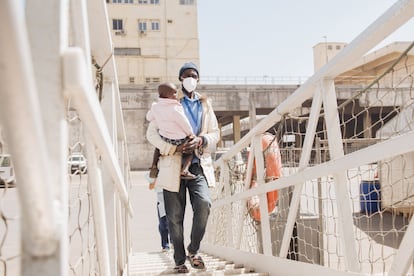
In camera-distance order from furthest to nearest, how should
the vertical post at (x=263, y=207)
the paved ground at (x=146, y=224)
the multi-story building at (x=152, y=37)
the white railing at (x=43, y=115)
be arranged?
the multi-story building at (x=152, y=37), the paved ground at (x=146, y=224), the vertical post at (x=263, y=207), the white railing at (x=43, y=115)

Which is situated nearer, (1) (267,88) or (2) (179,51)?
(1) (267,88)

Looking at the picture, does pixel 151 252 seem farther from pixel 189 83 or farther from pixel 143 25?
pixel 143 25

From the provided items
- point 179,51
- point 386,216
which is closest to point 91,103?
point 386,216

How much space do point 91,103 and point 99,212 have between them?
56 cm

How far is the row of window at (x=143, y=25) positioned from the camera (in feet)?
107

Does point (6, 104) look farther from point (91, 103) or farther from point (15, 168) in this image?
point (91, 103)

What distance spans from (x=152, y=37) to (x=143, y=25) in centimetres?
122

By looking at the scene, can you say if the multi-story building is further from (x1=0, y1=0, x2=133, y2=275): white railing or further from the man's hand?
(x1=0, y1=0, x2=133, y2=275): white railing

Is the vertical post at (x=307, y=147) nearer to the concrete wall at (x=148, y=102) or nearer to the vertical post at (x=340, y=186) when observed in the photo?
the vertical post at (x=340, y=186)

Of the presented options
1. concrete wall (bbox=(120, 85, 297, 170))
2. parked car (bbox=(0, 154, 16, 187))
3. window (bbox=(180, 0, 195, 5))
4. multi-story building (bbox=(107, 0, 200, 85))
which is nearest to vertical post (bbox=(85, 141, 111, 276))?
parked car (bbox=(0, 154, 16, 187))

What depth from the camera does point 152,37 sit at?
33.1 m

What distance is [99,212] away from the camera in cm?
138

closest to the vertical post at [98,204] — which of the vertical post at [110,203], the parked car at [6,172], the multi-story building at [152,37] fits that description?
the parked car at [6,172]

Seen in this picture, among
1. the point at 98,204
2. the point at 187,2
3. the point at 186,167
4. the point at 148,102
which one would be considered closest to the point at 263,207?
the point at 186,167
